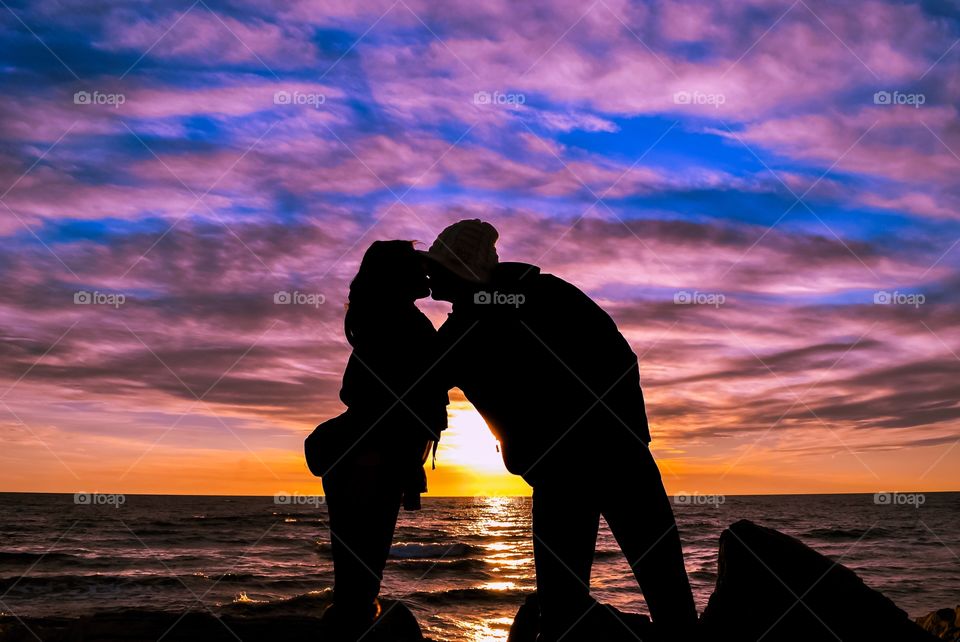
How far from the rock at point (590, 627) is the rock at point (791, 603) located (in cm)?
123

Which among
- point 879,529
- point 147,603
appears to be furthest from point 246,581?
point 879,529

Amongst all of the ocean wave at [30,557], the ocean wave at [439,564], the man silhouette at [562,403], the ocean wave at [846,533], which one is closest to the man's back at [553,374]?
the man silhouette at [562,403]

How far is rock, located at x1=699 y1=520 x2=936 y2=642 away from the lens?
4.66 m

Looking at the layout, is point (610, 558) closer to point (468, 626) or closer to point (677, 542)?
point (468, 626)

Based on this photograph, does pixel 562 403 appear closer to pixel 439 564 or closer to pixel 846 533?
pixel 439 564

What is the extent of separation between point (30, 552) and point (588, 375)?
36.2 metres

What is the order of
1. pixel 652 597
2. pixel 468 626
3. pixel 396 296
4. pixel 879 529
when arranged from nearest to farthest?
pixel 396 296, pixel 652 597, pixel 468 626, pixel 879 529

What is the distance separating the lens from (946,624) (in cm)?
798

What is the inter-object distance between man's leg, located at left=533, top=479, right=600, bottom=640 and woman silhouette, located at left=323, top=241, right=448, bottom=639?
0.83 meters

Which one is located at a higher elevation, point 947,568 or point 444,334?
point 444,334

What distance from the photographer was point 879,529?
160ft

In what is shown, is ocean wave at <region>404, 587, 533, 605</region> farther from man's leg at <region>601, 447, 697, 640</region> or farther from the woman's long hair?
the woman's long hair

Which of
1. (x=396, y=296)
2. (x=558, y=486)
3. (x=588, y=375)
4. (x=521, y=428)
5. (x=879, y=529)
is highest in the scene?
(x=396, y=296)

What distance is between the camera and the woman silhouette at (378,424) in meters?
2.14
